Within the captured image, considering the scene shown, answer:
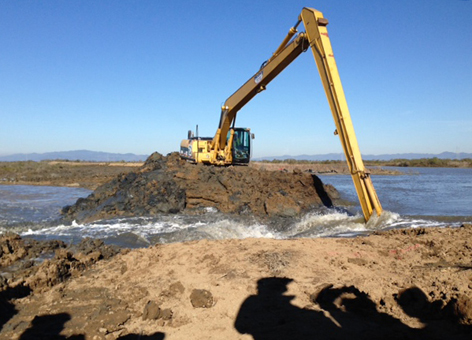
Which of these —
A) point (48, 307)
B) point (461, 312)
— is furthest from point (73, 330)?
point (461, 312)

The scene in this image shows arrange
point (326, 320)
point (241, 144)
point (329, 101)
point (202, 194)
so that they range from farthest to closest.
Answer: point (241, 144), point (202, 194), point (329, 101), point (326, 320)

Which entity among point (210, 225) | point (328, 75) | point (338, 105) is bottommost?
point (210, 225)

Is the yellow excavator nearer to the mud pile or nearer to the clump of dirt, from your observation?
the mud pile

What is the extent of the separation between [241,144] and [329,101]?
272 inches

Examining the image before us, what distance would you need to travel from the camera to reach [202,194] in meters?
13.6

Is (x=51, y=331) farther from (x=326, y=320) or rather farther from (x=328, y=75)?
(x=328, y=75)

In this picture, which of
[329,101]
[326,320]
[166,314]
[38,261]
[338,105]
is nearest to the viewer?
[326,320]

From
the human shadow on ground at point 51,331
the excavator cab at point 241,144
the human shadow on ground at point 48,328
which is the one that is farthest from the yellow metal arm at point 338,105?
the human shadow on ground at point 48,328

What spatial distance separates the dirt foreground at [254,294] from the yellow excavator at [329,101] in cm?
376

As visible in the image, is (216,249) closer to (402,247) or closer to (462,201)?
(402,247)

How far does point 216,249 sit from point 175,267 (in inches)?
37.6

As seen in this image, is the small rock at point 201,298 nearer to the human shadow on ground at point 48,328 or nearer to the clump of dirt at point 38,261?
the human shadow on ground at point 48,328

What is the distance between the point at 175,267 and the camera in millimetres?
5777

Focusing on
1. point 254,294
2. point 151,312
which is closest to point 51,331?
point 151,312
